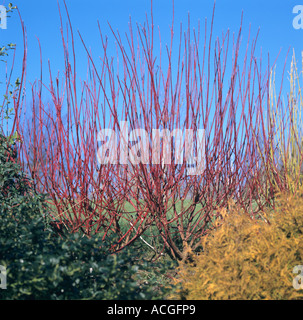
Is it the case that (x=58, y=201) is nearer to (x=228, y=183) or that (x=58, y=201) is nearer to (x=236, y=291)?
(x=228, y=183)

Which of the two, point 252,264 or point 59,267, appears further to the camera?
point 252,264

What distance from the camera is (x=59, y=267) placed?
2.42m

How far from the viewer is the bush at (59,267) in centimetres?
243

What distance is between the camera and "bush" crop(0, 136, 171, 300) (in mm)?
2434

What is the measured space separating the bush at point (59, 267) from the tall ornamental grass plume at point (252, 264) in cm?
48

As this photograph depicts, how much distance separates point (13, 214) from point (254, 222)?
2290 mm

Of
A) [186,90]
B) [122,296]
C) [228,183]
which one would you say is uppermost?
[186,90]

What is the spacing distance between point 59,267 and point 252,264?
1.43m

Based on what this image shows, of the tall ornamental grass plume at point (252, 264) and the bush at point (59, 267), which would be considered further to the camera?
the tall ornamental grass plume at point (252, 264)

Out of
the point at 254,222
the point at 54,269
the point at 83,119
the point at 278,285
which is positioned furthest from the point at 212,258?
the point at 83,119

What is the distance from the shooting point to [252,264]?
265cm

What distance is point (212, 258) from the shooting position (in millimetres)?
2641

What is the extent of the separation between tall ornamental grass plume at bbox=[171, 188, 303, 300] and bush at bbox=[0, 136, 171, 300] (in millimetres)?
483

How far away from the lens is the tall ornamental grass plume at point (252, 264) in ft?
8.32
